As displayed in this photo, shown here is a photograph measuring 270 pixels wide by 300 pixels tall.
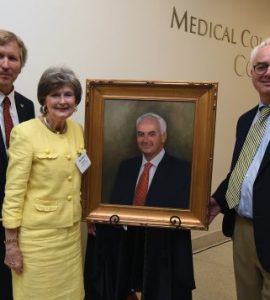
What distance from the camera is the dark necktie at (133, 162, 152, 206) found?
1.79 metres

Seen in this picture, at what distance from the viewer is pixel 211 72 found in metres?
3.37

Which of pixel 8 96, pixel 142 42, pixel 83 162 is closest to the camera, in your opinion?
pixel 83 162

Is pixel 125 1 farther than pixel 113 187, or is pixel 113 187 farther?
pixel 125 1

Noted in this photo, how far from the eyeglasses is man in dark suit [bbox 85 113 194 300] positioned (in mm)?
494

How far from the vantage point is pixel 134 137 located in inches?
70.7

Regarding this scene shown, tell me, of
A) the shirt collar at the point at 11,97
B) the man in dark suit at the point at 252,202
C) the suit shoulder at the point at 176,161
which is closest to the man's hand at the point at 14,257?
the shirt collar at the point at 11,97

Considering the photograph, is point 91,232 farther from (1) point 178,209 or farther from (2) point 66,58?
(2) point 66,58

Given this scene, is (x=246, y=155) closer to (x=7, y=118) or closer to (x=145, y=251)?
(x=145, y=251)

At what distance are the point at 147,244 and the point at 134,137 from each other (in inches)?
22.3

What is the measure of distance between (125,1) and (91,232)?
1.60 m

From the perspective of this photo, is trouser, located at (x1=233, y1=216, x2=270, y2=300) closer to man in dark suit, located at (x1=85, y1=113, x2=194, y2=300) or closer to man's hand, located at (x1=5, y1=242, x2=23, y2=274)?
man in dark suit, located at (x1=85, y1=113, x2=194, y2=300)

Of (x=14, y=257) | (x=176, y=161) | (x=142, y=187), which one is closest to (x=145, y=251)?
(x=142, y=187)

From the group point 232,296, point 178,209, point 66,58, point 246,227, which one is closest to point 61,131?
point 178,209

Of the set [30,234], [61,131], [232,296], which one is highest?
[61,131]
